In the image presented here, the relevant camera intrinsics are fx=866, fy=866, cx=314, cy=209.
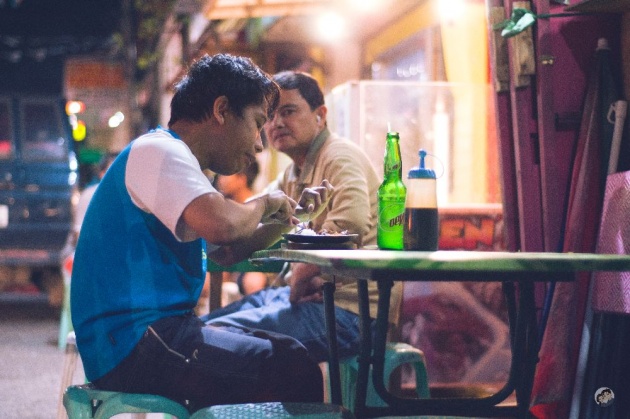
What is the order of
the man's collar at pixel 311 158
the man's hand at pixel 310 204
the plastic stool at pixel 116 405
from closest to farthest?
the plastic stool at pixel 116 405, the man's hand at pixel 310 204, the man's collar at pixel 311 158

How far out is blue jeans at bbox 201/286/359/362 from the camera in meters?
3.74

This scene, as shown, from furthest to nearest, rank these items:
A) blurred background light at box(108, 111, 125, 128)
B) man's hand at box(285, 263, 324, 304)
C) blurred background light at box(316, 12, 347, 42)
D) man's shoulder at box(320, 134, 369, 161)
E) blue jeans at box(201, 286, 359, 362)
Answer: blurred background light at box(108, 111, 125, 128) → blurred background light at box(316, 12, 347, 42) → man's shoulder at box(320, 134, 369, 161) → man's hand at box(285, 263, 324, 304) → blue jeans at box(201, 286, 359, 362)

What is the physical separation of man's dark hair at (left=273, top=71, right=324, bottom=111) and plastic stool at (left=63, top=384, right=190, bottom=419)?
211 cm

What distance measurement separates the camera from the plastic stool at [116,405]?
2662 millimetres

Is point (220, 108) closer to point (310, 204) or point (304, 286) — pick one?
point (310, 204)

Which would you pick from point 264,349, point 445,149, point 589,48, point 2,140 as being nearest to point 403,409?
point 264,349

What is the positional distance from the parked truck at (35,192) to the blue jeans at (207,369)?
28.0 ft

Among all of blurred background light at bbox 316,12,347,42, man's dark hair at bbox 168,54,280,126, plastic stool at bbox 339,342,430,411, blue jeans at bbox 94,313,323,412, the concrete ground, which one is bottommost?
the concrete ground

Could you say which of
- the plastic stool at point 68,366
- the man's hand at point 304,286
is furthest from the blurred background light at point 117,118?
the man's hand at point 304,286

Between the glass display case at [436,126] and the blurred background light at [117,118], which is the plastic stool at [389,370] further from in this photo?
the blurred background light at [117,118]

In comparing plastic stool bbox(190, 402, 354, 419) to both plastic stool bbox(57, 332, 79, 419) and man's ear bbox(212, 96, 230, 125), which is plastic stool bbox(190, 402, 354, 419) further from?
plastic stool bbox(57, 332, 79, 419)

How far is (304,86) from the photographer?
4453 mm

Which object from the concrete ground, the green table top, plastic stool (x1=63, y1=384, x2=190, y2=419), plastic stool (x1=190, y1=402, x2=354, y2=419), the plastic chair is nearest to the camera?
the green table top

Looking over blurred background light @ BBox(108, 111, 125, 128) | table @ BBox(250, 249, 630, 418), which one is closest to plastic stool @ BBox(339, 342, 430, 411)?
table @ BBox(250, 249, 630, 418)
